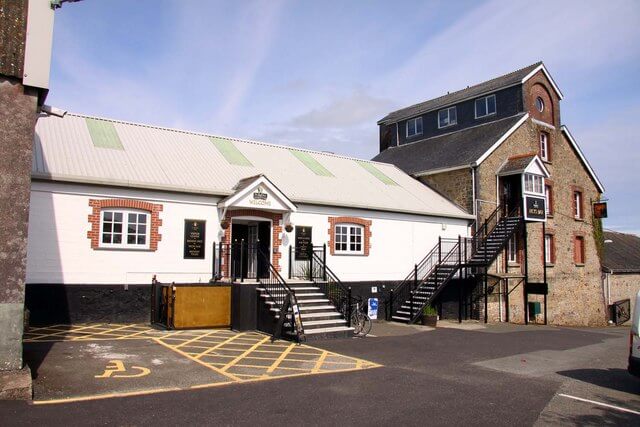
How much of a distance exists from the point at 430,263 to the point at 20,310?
661 inches

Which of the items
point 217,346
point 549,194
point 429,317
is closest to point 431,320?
point 429,317

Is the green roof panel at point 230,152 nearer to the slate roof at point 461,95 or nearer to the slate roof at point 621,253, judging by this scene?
the slate roof at point 461,95

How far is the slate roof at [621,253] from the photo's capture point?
31.5m

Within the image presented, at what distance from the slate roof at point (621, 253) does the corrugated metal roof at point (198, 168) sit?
1489cm

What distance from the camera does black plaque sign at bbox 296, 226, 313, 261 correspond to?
1817cm

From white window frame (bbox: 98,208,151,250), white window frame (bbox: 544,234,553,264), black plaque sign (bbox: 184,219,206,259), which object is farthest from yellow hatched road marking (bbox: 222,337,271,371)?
white window frame (bbox: 544,234,553,264)

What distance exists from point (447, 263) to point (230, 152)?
405 inches

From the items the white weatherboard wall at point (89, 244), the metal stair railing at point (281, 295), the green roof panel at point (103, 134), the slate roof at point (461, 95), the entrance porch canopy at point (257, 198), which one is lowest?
the metal stair railing at point (281, 295)

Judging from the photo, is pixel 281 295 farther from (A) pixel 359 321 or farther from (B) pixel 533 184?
(B) pixel 533 184

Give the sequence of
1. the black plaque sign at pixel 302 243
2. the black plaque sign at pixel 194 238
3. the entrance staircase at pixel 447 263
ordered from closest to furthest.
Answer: the black plaque sign at pixel 194 238 → the black plaque sign at pixel 302 243 → the entrance staircase at pixel 447 263

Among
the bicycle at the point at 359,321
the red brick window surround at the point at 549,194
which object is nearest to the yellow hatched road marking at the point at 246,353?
the bicycle at the point at 359,321

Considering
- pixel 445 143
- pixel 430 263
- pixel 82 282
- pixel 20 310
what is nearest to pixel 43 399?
pixel 20 310

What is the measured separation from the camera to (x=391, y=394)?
820cm

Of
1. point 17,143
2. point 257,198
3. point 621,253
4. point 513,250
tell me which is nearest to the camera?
point 17,143
